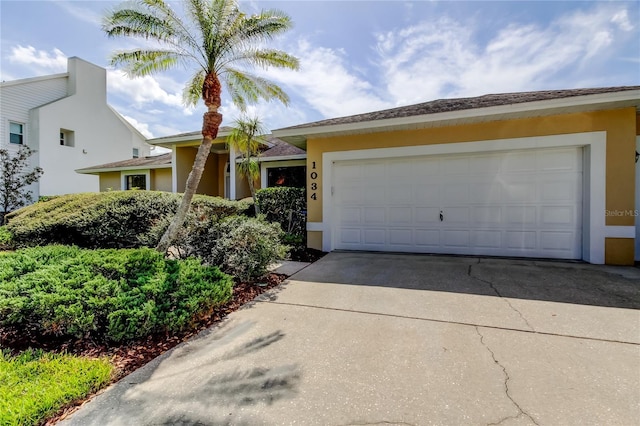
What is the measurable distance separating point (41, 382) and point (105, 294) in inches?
44.3

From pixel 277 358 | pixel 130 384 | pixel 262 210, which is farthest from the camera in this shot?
pixel 262 210

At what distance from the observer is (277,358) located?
294 centimetres

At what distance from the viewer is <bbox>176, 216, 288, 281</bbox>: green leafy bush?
539 cm

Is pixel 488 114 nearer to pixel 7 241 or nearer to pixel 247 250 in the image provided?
pixel 247 250

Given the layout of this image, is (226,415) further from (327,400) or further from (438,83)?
(438,83)

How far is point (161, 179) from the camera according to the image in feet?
52.9

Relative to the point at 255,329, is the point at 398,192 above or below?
above

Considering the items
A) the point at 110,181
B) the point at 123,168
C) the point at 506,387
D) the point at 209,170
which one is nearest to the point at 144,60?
the point at 506,387

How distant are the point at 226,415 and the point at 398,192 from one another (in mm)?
6795

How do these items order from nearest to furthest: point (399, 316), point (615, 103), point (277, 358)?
1. point (277, 358)
2. point (399, 316)
3. point (615, 103)

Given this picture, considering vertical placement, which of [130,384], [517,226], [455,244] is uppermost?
[517,226]

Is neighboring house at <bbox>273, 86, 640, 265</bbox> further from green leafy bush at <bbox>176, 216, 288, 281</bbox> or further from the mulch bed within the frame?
the mulch bed

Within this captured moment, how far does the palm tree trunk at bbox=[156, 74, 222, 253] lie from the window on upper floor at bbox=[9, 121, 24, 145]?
1856 cm

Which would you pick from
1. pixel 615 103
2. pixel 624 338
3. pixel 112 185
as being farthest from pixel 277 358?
pixel 112 185
